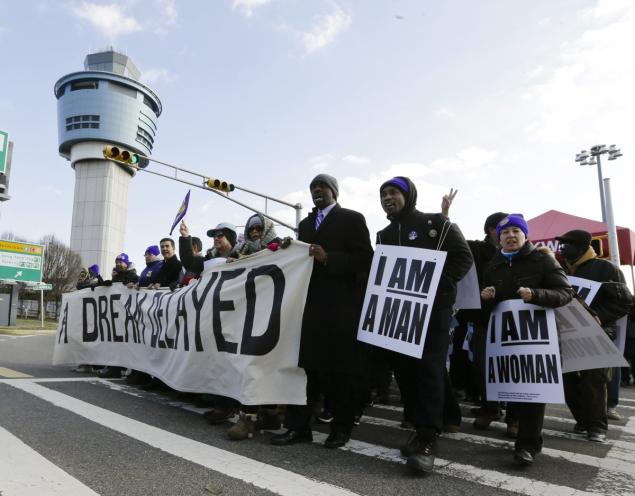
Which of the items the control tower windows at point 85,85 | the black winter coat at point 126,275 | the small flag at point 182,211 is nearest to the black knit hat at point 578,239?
the small flag at point 182,211

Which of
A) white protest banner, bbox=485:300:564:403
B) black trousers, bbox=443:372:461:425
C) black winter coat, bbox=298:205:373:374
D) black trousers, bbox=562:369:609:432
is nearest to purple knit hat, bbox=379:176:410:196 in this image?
black winter coat, bbox=298:205:373:374

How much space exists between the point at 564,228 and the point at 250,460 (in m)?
13.4

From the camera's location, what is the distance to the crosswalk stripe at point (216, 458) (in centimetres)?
262

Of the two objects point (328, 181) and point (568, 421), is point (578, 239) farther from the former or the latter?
point (328, 181)

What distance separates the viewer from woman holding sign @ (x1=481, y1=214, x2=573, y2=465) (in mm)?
3180

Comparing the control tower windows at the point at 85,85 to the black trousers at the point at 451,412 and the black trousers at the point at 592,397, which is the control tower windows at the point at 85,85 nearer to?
the black trousers at the point at 451,412

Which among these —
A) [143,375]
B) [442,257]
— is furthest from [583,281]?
[143,375]

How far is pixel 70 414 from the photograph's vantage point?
173 inches

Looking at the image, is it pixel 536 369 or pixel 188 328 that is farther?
pixel 188 328

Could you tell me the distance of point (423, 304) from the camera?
3.26 metres

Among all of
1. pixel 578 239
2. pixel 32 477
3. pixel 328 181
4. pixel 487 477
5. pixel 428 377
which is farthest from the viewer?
pixel 578 239

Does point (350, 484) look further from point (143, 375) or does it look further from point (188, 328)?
point (143, 375)

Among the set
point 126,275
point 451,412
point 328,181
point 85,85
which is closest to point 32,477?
point 328,181

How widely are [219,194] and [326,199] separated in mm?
12222
